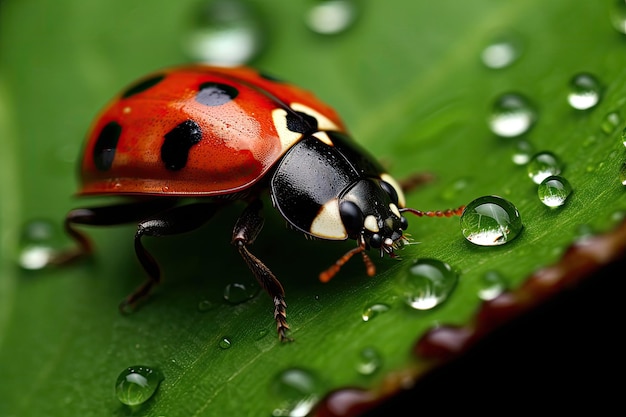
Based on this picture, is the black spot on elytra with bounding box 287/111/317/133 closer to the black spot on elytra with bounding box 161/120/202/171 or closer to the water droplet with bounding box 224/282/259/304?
the black spot on elytra with bounding box 161/120/202/171

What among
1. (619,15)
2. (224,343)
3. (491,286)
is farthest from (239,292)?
(619,15)

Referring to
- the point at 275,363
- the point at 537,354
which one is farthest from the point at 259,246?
the point at 537,354

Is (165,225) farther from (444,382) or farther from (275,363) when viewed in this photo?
(444,382)

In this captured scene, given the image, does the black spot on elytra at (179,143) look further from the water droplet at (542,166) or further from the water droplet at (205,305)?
the water droplet at (542,166)

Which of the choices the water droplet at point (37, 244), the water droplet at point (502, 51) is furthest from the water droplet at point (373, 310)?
the water droplet at point (37, 244)

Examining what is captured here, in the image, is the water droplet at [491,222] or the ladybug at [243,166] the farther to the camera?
the ladybug at [243,166]

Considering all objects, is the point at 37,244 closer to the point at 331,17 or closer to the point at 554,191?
the point at 331,17
